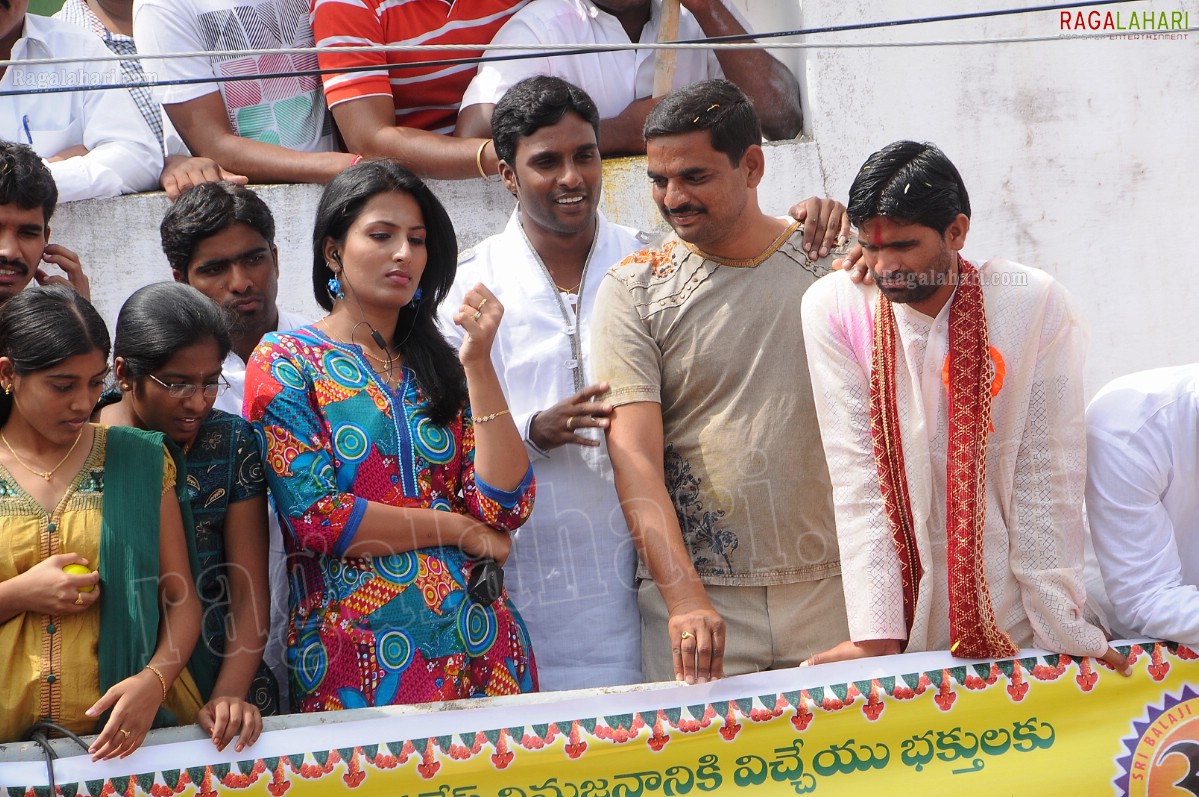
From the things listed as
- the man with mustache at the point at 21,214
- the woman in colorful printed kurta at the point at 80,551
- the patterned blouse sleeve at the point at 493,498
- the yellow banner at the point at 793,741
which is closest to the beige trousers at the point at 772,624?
the yellow banner at the point at 793,741

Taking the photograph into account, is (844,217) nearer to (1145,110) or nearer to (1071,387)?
(1071,387)

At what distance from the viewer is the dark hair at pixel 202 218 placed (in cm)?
352

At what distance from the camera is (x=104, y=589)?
2.65 m

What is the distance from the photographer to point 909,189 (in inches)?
112

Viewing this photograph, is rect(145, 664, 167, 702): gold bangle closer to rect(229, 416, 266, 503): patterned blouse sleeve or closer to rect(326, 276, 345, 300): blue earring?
rect(229, 416, 266, 503): patterned blouse sleeve

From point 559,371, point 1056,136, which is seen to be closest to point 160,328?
point 559,371

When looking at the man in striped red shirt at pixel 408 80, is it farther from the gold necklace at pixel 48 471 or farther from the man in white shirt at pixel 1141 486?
the man in white shirt at pixel 1141 486

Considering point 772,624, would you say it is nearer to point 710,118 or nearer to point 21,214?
point 710,118

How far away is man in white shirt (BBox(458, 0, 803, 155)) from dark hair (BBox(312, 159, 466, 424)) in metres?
1.24

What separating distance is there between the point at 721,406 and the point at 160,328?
129cm

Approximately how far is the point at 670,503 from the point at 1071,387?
900 mm

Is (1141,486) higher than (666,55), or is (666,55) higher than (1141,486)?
(666,55)

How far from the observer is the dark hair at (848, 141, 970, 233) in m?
2.86

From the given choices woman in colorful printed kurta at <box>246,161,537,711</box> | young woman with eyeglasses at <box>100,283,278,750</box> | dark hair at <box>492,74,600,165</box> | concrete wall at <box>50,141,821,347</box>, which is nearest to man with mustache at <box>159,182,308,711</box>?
woman in colorful printed kurta at <box>246,161,537,711</box>
